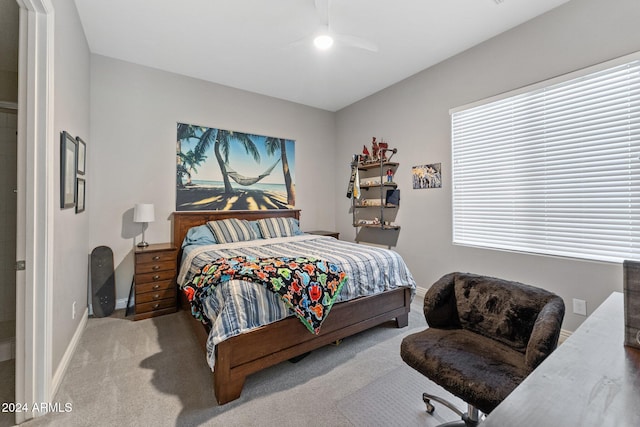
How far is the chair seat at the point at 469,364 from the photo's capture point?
1225mm

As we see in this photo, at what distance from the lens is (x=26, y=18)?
1.65 meters

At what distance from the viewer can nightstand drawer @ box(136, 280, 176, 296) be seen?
10.1 feet

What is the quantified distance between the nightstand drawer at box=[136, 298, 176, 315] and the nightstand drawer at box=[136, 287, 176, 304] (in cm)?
3

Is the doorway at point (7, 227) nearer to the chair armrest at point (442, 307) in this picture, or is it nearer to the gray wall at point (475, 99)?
the chair armrest at point (442, 307)

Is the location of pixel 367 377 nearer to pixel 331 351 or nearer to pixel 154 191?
pixel 331 351

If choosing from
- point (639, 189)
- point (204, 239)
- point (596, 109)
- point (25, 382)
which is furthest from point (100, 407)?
point (596, 109)

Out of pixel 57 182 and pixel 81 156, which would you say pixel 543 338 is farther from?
pixel 81 156

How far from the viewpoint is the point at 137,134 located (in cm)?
349

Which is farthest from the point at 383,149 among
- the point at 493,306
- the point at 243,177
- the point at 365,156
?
the point at 493,306

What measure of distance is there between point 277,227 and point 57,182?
8.24ft

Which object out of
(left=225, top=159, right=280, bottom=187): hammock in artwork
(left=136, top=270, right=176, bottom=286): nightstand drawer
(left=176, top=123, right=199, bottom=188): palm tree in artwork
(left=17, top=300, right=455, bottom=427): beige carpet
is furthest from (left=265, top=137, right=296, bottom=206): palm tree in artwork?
(left=17, top=300, right=455, bottom=427): beige carpet

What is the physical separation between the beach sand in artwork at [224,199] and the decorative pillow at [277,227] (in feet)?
1.32

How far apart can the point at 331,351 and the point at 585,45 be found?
342cm

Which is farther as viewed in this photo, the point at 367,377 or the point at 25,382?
the point at 367,377
